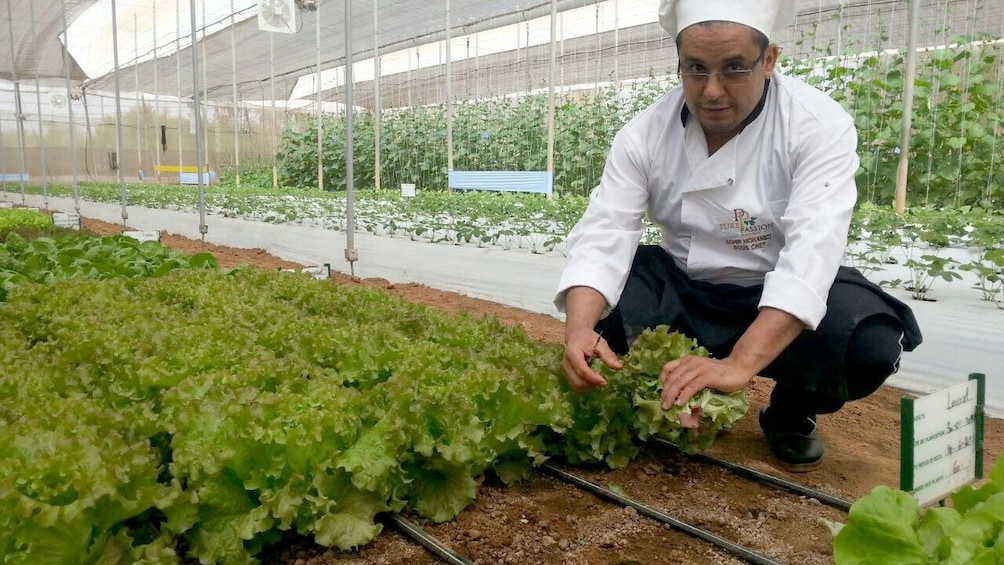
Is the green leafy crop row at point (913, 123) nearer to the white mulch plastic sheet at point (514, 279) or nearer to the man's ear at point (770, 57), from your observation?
the white mulch plastic sheet at point (514, 279)

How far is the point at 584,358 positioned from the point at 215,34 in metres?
13.0

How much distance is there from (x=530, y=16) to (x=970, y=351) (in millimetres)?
7273

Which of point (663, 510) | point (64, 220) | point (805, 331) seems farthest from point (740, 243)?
point (64, 220)

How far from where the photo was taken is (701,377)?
1.86 m

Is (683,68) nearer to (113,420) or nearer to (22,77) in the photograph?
(113,420)

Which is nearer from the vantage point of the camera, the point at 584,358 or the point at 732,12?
the point at 732,12

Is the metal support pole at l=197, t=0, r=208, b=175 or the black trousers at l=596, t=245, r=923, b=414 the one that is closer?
the black trousers at l=596, t=245, r=923, b=414

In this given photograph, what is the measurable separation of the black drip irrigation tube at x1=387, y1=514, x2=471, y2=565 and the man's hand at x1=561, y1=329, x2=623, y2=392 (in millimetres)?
549

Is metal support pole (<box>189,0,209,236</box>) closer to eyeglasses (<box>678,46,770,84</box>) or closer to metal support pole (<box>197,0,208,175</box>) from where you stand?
metal support pole (<box>197,0,208,175</box>)

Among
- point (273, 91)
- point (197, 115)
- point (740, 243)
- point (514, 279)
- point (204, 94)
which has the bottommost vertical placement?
point (514, 279)

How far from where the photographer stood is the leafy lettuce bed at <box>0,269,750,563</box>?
1.65 meters

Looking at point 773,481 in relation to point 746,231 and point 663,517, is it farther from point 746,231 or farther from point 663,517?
point 746,231

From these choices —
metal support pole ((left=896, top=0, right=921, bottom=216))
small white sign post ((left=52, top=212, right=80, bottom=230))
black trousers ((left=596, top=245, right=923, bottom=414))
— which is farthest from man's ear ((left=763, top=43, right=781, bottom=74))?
small white sign post ((left=52, top=212, right=80, bottom=230))

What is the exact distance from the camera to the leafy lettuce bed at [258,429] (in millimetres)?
1653
